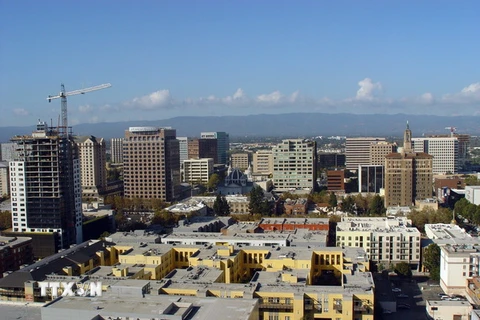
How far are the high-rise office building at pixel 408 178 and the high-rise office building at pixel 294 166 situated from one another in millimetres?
11007

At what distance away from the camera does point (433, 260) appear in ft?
93.7

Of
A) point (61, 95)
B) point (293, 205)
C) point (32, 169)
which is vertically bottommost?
point (293, 205)

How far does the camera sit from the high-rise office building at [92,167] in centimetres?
5994

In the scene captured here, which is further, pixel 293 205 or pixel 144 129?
pixel 144 129

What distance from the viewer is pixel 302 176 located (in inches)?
2352

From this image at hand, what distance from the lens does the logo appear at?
19.0 metres

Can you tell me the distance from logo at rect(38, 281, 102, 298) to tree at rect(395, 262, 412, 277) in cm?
1649

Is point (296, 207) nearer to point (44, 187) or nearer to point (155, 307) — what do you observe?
point (44, 187)

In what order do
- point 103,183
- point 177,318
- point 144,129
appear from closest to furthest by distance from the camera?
1. point 177,318
2. point 144,129
3. point 103,183

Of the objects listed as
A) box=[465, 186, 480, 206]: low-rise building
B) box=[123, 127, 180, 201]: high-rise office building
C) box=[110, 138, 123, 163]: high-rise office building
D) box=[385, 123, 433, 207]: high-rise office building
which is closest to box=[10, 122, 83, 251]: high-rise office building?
box=[123, 127, 180, 201]: high-rise office building

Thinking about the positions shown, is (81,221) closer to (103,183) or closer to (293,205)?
(293,205)

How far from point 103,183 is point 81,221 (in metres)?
27.1

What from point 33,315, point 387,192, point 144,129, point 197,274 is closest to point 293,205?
point 387,192

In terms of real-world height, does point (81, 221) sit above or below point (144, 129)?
below
